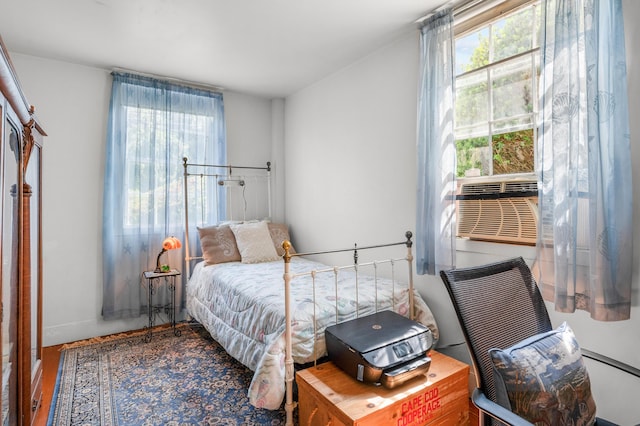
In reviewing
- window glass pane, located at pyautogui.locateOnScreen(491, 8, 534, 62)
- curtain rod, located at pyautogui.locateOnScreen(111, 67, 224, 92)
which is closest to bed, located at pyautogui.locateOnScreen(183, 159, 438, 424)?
curtain rod, located at pyautogui.locateOnScreen(111, 67, 224, 92)

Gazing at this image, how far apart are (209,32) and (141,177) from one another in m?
1.57

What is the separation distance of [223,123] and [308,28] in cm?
164

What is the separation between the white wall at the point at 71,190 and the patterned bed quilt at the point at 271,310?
3.39 feet

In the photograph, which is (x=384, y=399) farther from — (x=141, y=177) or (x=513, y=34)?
(x=141, y=177)

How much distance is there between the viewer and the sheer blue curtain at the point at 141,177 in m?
3.23

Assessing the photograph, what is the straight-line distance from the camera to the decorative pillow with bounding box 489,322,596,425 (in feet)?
3.59

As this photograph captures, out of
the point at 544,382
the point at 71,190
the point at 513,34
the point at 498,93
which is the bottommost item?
the point at 544,382

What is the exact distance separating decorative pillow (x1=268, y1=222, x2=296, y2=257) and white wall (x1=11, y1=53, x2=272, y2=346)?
1634mm

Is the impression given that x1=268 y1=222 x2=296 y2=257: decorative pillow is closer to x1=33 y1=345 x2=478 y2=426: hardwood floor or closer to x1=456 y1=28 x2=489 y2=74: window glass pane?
x1=33 y1=345 x2=478 y2=426: hardwood floor

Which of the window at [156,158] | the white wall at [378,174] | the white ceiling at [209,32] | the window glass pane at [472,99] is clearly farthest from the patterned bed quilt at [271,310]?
the white ceiling at [209,32]

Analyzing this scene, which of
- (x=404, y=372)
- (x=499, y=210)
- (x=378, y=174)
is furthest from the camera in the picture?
(x=378, y=174)

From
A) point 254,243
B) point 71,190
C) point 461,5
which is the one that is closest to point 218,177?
point 254,243

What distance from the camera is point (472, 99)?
2.31 meters

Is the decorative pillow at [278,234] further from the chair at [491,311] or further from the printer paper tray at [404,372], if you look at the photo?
the chair at [491,311]
